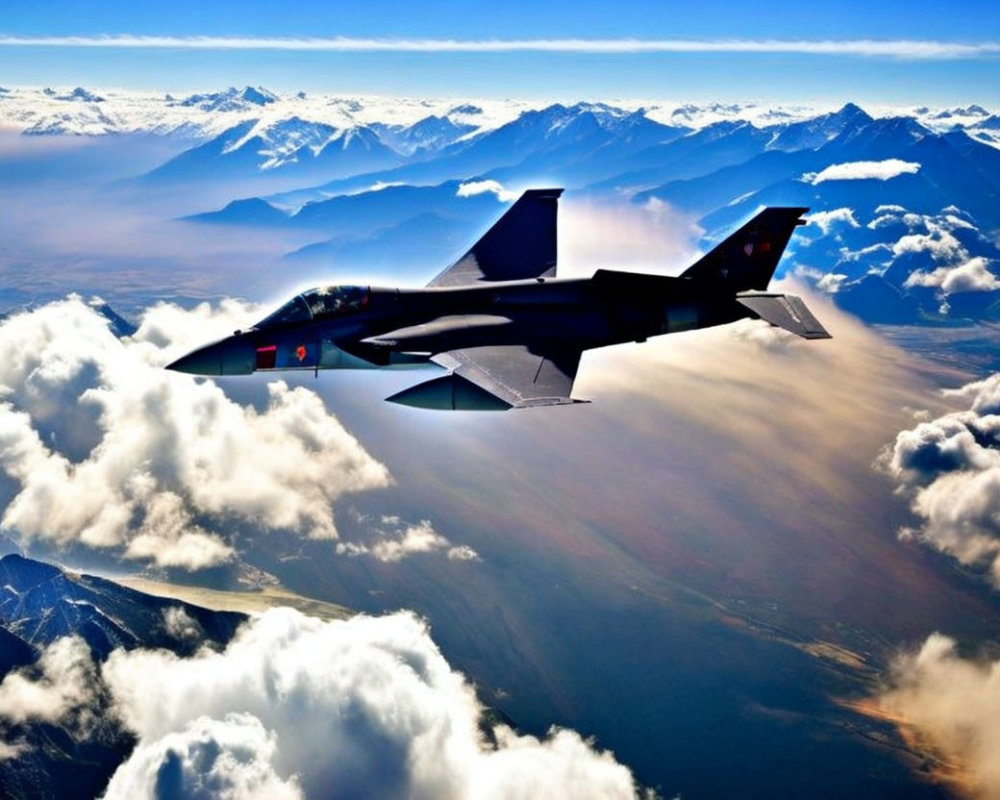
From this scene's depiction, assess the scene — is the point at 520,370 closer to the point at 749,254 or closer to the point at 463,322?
the point at 463,322

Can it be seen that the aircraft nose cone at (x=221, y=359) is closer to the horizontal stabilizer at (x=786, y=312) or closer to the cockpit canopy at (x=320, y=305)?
the cockpit canopy at (x=320, y=305)

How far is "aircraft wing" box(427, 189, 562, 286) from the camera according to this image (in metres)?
43.1

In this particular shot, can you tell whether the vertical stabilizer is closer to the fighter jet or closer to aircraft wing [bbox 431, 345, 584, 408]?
the fighter jet

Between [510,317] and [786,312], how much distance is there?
15.6 m

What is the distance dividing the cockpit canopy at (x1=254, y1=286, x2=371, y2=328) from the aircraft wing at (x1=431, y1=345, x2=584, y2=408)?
19.3 ft

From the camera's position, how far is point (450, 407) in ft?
99.8

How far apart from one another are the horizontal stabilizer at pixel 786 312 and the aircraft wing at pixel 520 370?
12.4m

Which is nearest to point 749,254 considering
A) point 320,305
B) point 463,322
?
point 463,322

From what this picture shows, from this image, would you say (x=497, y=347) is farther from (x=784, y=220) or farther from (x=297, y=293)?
(x=784, y=220)

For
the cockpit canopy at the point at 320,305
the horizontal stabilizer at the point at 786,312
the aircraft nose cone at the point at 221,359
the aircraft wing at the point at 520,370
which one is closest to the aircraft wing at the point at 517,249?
the cockpit canopy at the point at 320,305

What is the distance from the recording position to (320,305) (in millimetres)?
34844

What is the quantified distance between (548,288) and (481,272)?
5522mm

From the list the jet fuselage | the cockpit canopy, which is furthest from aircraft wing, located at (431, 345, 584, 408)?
the cockpit canopy

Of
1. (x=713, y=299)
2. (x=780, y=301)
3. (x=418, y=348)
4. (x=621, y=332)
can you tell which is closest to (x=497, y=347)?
(x=418, y=348)
